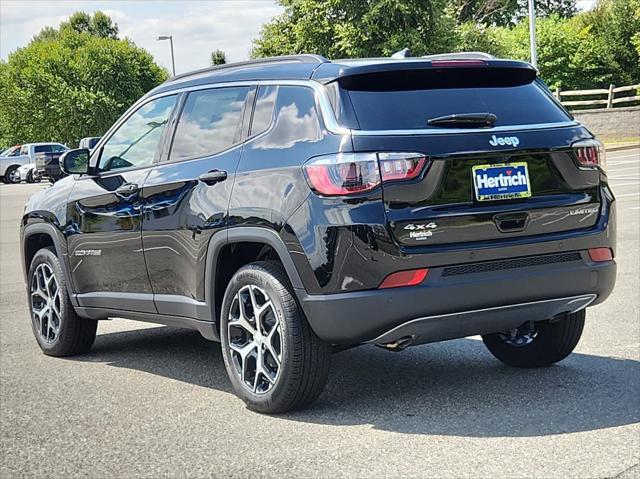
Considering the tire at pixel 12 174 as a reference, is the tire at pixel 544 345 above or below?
above

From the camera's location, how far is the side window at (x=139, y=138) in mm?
6430

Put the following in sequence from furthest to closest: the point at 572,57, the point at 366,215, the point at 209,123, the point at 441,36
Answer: the point at 572,57 → the point at 441,36 → the point at 209,123 → the point at 366,215

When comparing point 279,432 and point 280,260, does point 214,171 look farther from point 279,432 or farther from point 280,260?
point 279,432

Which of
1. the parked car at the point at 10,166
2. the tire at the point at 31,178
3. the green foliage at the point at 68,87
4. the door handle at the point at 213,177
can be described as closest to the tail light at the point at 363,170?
the door handle at the point at 213,177

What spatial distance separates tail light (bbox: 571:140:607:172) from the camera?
5.41 metres

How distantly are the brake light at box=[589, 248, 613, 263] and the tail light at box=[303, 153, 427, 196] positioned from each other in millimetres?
1094

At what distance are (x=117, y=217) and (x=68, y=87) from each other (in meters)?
64.1

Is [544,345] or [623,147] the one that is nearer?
[544,345]

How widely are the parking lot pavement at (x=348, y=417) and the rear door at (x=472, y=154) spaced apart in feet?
3.00

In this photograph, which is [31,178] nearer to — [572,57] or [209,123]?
[572,57]

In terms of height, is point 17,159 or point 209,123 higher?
point 209,123

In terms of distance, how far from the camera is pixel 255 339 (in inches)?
215

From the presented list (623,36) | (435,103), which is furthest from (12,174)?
(435,103)

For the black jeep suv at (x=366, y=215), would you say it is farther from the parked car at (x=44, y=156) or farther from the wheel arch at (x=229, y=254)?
the parked car at (x=44, y=156)
